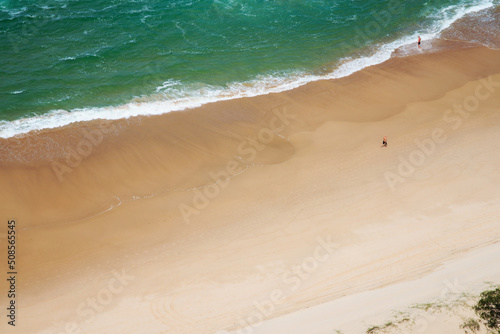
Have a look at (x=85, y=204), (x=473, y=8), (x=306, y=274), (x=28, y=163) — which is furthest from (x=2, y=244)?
(x=473, y=8)

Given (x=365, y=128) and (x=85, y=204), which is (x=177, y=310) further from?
(x=365, y=128)

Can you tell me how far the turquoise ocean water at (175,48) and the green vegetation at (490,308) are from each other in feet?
62.7

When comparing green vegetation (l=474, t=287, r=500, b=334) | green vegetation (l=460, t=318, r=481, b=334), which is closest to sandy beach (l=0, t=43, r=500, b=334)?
green vegetation (l=474, t=287, r=500, b=334)

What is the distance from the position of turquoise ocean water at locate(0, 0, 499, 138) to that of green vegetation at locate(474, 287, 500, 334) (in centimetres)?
1910

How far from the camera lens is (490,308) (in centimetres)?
1480

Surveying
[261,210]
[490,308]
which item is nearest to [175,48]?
[261,210]

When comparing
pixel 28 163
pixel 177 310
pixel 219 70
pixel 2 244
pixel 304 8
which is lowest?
pixel 177 310

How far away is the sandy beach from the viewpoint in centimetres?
1648

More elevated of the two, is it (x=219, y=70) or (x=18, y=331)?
(x=219, y=70)

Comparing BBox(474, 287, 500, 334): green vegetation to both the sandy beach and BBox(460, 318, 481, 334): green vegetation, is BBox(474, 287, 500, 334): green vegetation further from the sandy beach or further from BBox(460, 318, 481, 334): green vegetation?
the sandy beach

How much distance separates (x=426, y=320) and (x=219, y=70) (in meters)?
22.7

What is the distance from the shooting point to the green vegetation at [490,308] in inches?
565

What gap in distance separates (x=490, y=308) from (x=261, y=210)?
10615mm

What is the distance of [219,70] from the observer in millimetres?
31125
